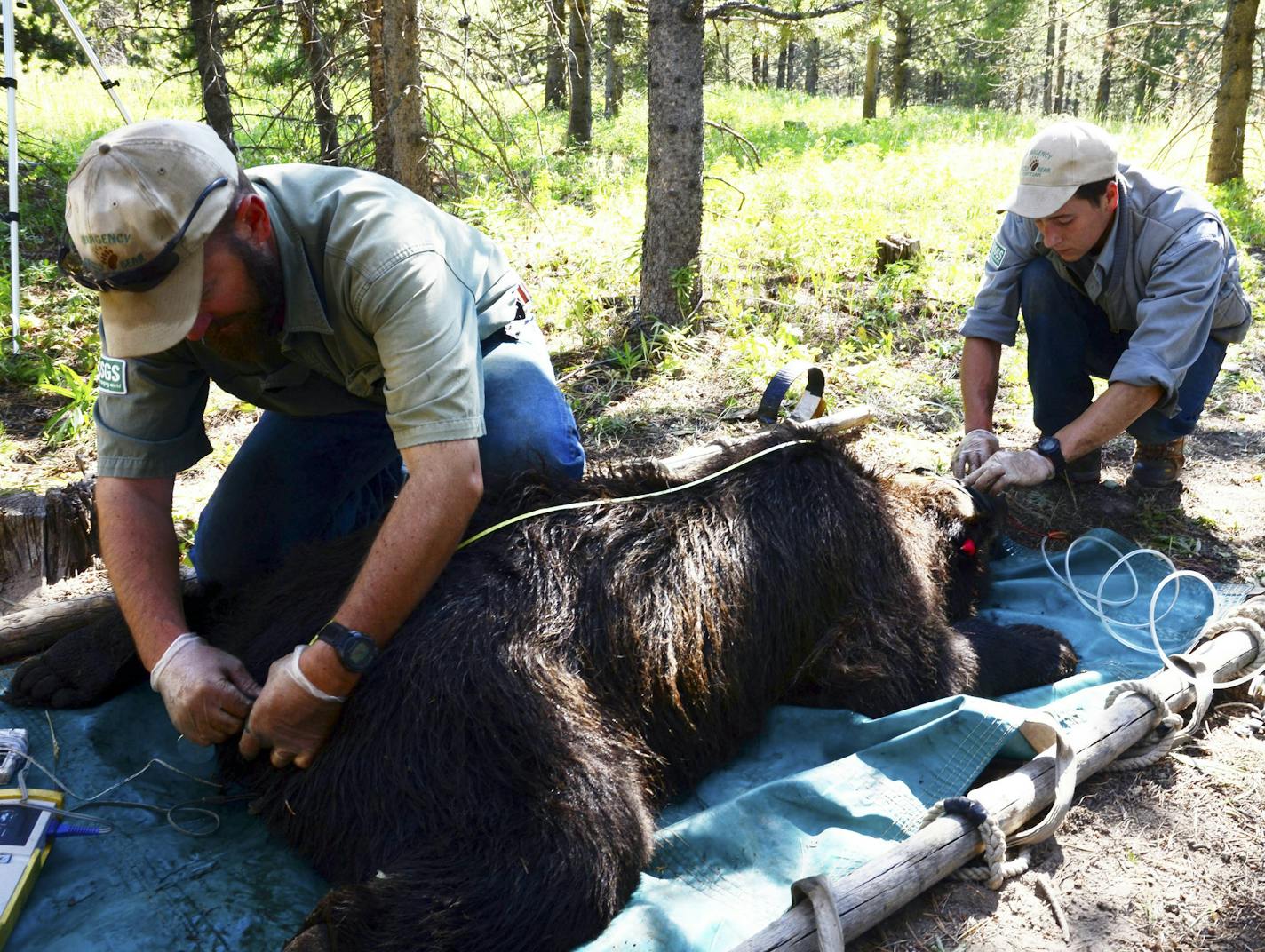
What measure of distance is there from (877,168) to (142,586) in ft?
31.8

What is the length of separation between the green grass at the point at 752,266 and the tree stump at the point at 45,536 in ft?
7.76

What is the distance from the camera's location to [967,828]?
2.36 m

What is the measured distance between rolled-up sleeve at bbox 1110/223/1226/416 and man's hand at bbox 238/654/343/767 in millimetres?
2947

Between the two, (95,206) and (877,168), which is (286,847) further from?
(877,168)

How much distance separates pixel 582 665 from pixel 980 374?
8.12ft

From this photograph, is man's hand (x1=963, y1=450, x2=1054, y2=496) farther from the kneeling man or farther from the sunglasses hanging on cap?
the sunglasses hanging on cap

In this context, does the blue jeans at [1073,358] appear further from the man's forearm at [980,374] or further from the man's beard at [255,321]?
the man's beard at [255,321]

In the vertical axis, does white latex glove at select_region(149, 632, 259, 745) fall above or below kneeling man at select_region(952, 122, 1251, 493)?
below

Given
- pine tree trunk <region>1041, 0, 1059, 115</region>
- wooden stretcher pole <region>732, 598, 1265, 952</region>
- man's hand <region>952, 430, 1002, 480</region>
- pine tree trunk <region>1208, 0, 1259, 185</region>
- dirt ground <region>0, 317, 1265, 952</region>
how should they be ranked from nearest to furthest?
wooden stretcher pole <region>732, 598, 1265, 952</region> < dirt ground <region>0, 317, 1265, 952</region> < man's hand <region>952, 430, 1002, 480</region> < pine tree trunk <region>1208, 0, 1259, 185</region> < pine tree trunk <region>1041, 0, 1059, 115</region>

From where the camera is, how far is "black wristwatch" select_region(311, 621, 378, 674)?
218cm

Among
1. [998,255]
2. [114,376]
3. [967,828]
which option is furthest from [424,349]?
[998,255]

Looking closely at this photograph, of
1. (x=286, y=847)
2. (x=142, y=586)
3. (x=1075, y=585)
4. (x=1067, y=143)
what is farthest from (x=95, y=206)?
(x=1075, y=585)

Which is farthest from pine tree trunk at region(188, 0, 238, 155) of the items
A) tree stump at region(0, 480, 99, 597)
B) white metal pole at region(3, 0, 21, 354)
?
tree stump at region(0, 480, 99, 597)

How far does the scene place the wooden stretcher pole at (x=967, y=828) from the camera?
2.07 metres
